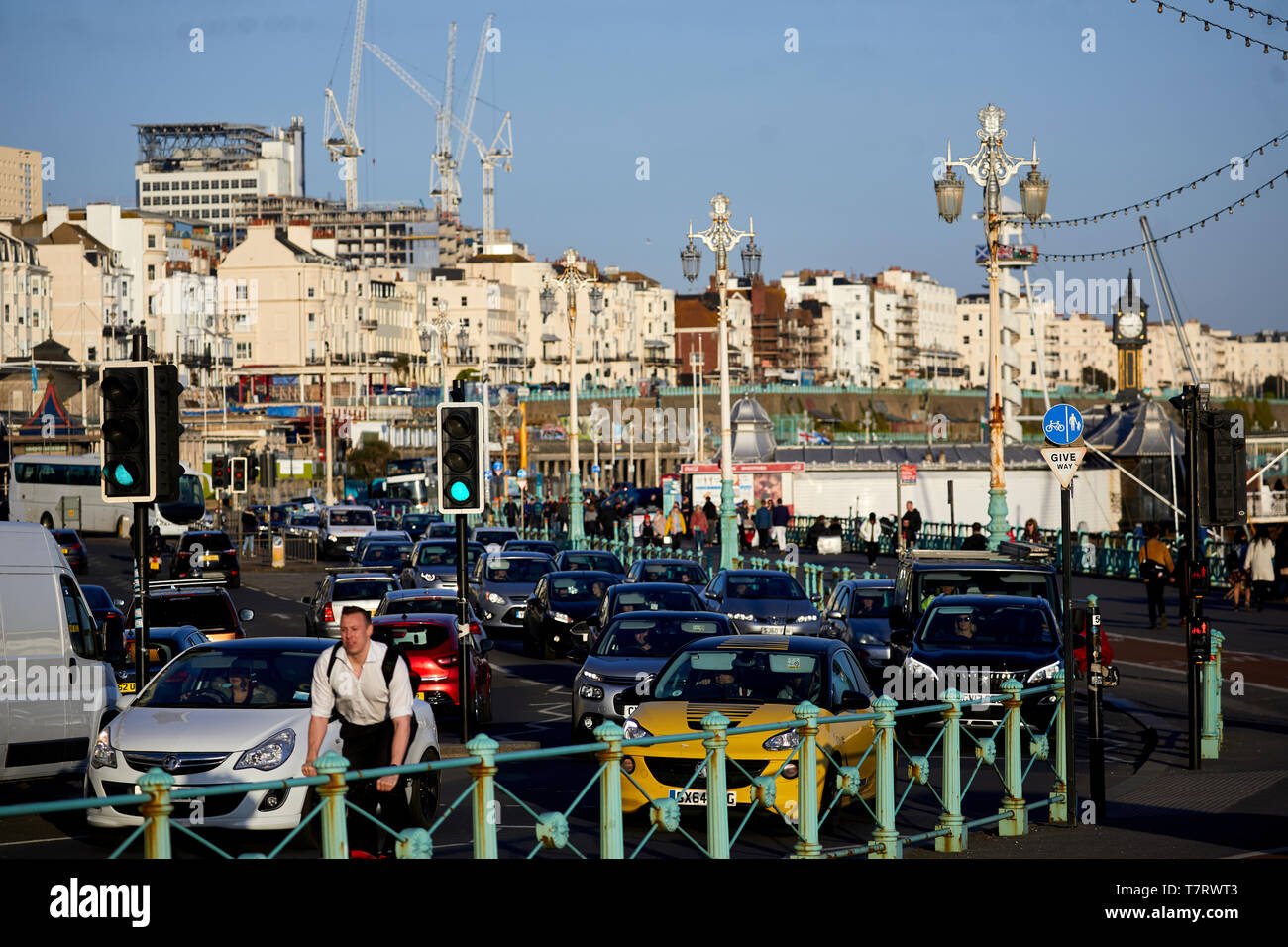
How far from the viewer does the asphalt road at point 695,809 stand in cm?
1230

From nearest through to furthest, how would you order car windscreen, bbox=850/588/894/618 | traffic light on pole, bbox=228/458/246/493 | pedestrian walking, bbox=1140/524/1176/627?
car windscreen, bbox=850/588/894/618 → pedestrian walking, bbox=1140/524/1176/627 → traffic light on pole, bbox=228/458/246/493

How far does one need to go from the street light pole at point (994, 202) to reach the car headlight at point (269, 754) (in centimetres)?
2081

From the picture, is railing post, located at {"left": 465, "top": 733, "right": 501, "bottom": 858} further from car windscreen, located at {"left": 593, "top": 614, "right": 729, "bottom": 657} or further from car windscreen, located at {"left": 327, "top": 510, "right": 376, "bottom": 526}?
car windscreen, located at {"left": 327, "top": 510, "right": 376, "bottom": 526}

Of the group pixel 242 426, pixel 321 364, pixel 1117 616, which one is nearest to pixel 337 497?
pixel 242 426

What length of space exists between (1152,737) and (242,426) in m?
112

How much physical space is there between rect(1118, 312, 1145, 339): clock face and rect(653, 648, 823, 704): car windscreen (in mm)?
112945

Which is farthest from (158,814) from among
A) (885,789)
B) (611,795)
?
(885,789)

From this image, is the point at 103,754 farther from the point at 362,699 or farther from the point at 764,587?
the point at 764,587

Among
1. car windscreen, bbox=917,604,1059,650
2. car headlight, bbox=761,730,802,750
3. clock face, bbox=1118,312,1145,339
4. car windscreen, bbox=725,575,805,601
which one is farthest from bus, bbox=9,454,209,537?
clock face, bbox=1118,312,1145,339

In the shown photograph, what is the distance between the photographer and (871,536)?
5000cm

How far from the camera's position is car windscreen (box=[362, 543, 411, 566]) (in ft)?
135

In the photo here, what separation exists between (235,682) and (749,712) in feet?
12.8

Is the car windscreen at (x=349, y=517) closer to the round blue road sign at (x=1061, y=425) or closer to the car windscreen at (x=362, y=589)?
the car windscreen at (x=362, y=589)
